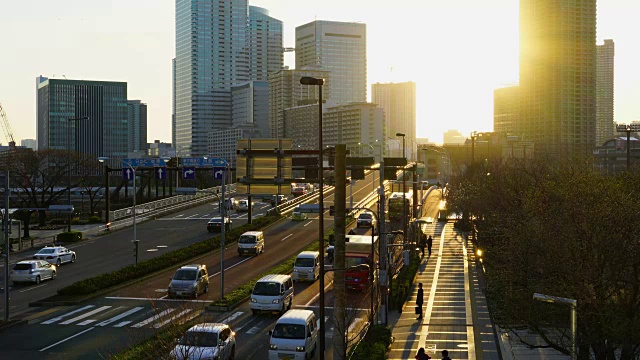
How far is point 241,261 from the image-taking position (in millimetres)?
54906

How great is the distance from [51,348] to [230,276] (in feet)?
65.1

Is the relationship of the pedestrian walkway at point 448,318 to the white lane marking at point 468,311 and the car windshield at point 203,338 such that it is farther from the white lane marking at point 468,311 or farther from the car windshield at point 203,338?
the car windshield at point 203,338

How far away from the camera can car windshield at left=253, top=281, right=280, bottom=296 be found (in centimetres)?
3694

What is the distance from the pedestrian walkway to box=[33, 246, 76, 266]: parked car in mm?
26051

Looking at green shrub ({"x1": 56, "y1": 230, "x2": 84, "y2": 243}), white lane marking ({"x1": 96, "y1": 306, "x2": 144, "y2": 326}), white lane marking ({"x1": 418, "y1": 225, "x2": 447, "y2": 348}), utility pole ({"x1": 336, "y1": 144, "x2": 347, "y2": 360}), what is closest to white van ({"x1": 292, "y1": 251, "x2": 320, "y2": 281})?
white lane marking ({"x1": 418, "y1": 225, "x2": 447, "y2": 348})

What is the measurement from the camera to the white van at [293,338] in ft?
88.2

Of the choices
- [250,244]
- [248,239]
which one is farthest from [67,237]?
[250,244]

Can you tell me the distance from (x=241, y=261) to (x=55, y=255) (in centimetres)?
1370

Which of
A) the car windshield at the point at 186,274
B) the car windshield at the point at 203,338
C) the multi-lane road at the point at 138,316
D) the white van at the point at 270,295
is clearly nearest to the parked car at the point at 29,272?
the multi-lane road at the point at 138,316

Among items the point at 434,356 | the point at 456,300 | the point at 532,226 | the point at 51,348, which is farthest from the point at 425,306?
the point at 51,348

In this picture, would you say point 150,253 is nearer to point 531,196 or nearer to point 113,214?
point 113,214

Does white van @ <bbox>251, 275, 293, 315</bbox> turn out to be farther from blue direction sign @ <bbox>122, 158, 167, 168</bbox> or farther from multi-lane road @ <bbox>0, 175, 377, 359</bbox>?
blue direction sign @ <bbox>122, 158, 167, 168</bbox>

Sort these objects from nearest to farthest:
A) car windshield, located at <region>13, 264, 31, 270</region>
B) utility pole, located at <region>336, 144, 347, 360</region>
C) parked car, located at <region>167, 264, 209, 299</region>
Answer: utility pole, located at <region>336, 144, 347, 360</region> → parked car, located at <region>167, 264, 209, 299</region> → car windshield, located at <region>13, 264, 31, 270</region>

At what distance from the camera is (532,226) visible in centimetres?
2764
